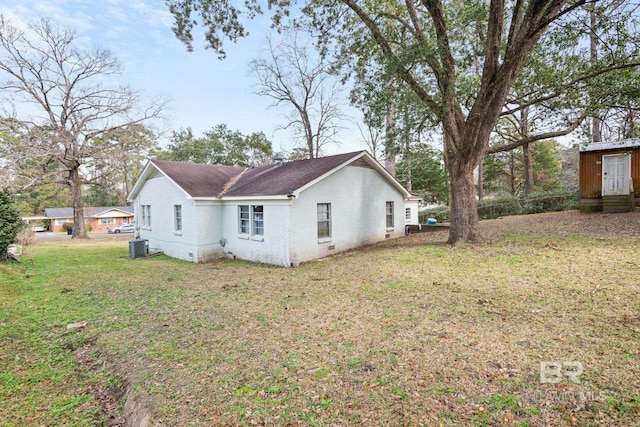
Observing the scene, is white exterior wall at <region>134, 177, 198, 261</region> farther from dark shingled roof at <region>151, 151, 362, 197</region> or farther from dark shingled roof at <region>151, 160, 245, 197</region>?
dark shingled roof at <region>151, 151, 362, 197</region>

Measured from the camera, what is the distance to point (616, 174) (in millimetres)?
13914

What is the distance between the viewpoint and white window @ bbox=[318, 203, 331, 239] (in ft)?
39.9

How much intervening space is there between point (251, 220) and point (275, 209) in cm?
161

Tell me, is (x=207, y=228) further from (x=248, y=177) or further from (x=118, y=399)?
(x=118, y=399)

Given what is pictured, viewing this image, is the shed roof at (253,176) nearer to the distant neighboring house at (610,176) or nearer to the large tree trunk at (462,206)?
the large tree trunk at (462,206)

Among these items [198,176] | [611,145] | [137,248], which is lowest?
[137,248]

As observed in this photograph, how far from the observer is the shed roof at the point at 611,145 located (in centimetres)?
1315

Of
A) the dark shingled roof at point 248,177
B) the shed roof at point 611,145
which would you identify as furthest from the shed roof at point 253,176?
the shed roof at point 611,145

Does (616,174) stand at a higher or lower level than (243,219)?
higher

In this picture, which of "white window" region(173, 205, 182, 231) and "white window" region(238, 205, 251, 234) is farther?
"white window" region(173, 205, 182, 231)

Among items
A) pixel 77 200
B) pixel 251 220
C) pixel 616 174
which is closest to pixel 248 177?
pixel 251 220

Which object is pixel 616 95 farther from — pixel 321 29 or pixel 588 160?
pixel 321 29
